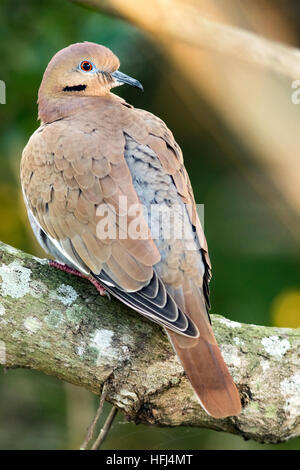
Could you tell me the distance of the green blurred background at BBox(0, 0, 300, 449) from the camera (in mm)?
3902

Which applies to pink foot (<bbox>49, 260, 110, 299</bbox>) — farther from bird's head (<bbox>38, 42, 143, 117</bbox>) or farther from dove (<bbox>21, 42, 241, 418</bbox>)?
bird's head (<bbox>38, 42, 143, 117</bbox>)

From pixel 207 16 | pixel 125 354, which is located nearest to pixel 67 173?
pixel 125 354

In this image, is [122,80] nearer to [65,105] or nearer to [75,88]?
A: [75,88]

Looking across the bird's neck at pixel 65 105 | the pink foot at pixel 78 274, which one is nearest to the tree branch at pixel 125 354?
the pink foot at pixel 78 274

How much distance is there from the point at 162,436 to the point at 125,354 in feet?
5.21

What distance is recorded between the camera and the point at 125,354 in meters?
2.50

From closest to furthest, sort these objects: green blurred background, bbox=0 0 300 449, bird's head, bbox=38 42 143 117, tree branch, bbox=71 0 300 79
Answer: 1. bird's head, bbox=38 42 143 117
2. tree branch, bbox=71 0 300 79
3. green blurred background, bbox=0 0 300 449

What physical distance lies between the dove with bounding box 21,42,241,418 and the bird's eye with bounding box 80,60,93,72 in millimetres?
216

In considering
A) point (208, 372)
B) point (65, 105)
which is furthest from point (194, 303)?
point (65, 105)

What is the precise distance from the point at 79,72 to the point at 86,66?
0.14 feet

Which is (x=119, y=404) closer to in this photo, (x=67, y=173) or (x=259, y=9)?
(x=67, y=173)

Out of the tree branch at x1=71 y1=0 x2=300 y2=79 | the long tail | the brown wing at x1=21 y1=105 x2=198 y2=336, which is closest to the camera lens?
the long tail

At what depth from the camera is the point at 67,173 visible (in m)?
2.79

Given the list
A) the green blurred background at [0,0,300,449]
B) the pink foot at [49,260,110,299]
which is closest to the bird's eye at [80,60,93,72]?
the green blurred background at [0,0,300,449]
